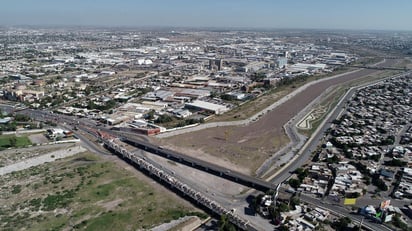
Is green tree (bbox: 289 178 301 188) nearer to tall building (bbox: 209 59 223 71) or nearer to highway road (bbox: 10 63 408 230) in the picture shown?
highway road (bbox: 10 63 408 230)

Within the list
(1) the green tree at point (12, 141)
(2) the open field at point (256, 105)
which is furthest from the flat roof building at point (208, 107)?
(1) the green tree at point (12, 141)

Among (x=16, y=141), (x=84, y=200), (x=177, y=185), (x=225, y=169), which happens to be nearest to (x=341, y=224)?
(x=225, y=169)

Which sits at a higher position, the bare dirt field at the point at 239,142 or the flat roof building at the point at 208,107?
the flat roof building at the point at 208,107

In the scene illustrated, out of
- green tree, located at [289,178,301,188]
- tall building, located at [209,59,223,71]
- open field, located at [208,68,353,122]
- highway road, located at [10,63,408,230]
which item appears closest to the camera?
green tree, located at [289,178,301,188]

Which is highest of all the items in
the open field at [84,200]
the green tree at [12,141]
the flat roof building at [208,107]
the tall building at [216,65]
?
the tall building at [216,65]

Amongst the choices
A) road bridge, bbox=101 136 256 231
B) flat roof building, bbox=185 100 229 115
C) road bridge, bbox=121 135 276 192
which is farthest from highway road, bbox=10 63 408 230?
flat roof building, bbox=185 100 229 115

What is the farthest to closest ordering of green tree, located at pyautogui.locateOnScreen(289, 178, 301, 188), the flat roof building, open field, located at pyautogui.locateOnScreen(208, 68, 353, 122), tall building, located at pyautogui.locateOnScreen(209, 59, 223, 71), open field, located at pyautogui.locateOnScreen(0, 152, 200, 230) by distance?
tall building, located at pyautogui.locateOnScreen(209, 59, 223, 71)
the flat roof building
open field, located at pyautogui.locateOnScreen(208, 68, 353, 122)
green tree, located at pyautogui.locateOnScreen(289, 178, 301, 188)
open field, located at pyautogui.locateOnScreen(0, 152, 200, 230)

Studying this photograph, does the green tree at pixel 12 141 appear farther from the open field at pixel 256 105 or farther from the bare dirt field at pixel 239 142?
the open field at pixel 256 105
